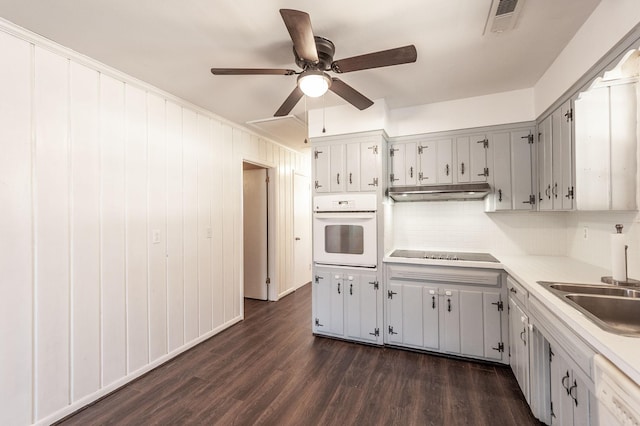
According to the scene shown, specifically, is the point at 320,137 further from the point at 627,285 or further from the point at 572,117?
the point at 627,285

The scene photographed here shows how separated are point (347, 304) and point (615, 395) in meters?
2.26

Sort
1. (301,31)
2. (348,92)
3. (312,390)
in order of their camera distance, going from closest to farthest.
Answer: (301,31) → (348,92) → (312,390)

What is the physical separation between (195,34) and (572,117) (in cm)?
276

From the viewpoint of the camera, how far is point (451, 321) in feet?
8.77

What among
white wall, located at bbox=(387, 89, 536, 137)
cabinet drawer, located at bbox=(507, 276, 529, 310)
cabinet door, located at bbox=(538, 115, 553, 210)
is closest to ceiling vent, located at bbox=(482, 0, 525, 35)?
cabinet door, located at bbox=(538, 115, 553, 210)

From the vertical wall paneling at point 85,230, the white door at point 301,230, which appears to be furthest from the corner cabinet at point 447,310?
the vertical wall paneling at point 85,230

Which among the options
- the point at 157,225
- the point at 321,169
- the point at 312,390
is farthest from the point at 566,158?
the point at 157,225

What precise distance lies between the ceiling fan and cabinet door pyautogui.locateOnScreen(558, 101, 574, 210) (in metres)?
1.44

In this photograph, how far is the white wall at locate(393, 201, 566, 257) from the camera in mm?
2924

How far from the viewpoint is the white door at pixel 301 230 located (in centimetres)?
505

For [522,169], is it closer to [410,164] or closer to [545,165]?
[545,165]

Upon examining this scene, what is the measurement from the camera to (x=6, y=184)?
5.61 ft

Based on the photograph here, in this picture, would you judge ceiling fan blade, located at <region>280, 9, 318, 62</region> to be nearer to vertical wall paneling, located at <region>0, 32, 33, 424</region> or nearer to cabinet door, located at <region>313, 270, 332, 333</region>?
vertical wall paneling, located at <region>0, 32, 33, 424</region>

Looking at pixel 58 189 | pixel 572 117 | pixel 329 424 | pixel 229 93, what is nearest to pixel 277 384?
pixel 329 424
